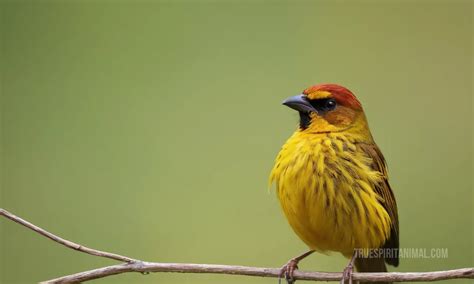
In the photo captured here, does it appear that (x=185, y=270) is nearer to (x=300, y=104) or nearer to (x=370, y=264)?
(x=300, y=104)

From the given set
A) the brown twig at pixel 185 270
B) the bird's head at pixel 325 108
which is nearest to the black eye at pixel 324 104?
the bird's head at pixel 325 108

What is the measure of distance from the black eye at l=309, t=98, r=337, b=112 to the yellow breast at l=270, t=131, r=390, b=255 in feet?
0.71

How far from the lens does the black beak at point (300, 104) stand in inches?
187

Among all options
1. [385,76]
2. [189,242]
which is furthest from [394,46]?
[189,242]

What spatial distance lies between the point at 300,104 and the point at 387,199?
2.51ft

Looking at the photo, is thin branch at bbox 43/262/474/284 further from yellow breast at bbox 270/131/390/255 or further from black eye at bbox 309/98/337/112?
black eye at bbox 309/98/337/112

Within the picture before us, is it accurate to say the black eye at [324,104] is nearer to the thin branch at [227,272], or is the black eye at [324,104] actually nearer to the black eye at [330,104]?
the black eye at [330,104]

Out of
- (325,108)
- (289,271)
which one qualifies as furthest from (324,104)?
(289,271)

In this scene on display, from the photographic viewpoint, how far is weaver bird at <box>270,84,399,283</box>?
175 inches

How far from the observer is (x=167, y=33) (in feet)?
23.5

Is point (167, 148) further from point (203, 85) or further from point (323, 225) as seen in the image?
point (323, 225)

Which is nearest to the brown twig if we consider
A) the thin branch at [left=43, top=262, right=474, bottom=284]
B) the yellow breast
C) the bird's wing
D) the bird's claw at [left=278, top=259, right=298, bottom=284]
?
the thin branch at [left=43, top=262, right=474, bottom=284]

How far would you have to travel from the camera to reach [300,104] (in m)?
4.77

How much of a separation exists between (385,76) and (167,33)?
197 cm
